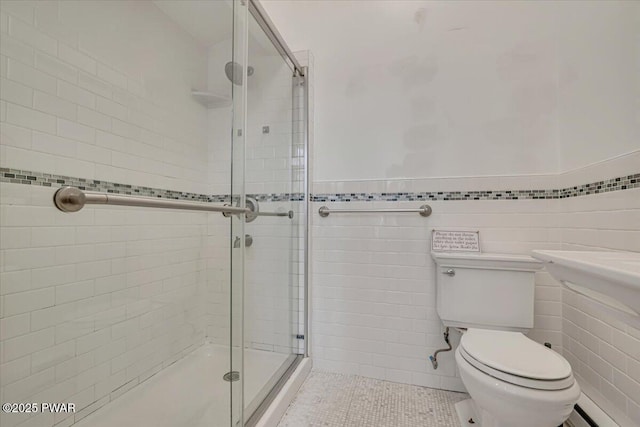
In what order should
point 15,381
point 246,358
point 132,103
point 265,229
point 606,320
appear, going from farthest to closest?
point 265,229
point 132,103
point 246,358
point 606,320
point 15,381

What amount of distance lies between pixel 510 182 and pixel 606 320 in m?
0.73

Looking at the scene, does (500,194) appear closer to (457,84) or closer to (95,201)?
(457,84)

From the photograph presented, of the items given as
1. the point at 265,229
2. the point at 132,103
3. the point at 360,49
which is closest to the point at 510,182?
the point at 360,49

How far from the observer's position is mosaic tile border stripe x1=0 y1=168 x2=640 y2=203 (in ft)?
3.62

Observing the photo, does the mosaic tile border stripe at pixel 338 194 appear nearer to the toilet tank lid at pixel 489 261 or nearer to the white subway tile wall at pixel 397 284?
the white subway tile wall at pixel 397 284

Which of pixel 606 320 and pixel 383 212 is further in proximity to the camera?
pixel 383 212

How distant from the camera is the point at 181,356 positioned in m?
1.73

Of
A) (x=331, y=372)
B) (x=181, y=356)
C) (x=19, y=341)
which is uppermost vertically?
(x=19, y=341)

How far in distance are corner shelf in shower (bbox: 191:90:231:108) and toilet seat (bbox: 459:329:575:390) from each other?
1.74 meters

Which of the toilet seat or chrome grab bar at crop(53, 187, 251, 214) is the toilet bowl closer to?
the toilet seat

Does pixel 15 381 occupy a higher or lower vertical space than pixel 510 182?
lower

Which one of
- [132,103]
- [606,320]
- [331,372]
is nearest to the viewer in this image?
[606,320]

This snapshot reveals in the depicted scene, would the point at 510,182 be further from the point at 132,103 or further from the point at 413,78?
the point at 132,103

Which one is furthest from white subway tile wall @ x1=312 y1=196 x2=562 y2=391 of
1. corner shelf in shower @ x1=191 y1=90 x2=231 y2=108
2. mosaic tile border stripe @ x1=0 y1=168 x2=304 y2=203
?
corner shelf in shower @ x1=191 y1=90 x2=231 y2=108
